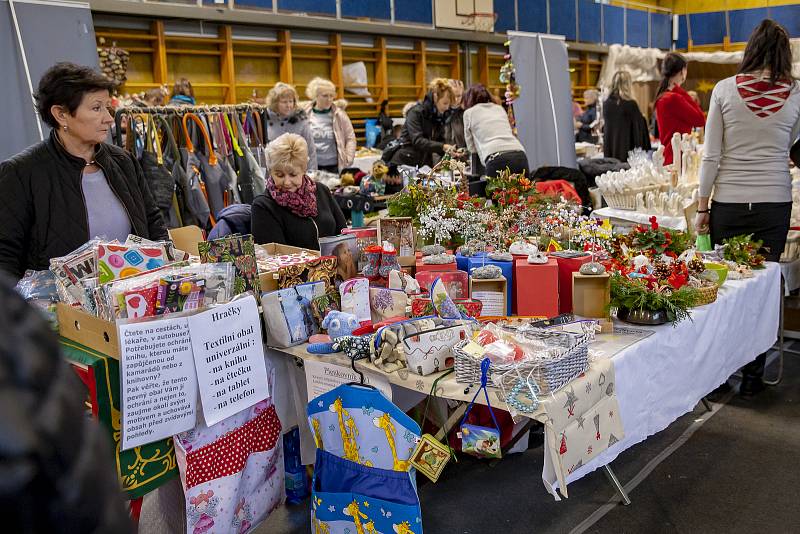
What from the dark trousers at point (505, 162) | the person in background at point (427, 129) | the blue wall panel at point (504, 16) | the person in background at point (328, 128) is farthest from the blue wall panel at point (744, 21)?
the dark trousers at point (505, 162)

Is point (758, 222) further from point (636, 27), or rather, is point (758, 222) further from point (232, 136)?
point (636, 27)

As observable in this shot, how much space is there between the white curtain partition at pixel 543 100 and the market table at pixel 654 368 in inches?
148

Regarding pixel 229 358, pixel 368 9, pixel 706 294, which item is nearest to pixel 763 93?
pixel 706 294

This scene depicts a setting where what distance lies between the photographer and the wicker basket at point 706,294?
2.60m

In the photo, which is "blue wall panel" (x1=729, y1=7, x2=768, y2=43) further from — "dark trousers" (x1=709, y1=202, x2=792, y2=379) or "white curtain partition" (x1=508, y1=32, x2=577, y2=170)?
"dark trousers" (x1=709, y1=202, x2=792, y2=379)

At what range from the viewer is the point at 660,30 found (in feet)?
52.7

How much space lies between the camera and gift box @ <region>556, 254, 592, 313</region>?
2.51 meters

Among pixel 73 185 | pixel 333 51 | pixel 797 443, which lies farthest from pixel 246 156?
pixel 333 51

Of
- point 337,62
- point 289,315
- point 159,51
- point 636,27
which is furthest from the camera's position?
point 636,27

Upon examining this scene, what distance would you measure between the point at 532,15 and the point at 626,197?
29.8 ft

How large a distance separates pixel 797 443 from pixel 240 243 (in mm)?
2348

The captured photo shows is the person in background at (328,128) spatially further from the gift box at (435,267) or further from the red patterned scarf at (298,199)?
the gift box at (435,267)

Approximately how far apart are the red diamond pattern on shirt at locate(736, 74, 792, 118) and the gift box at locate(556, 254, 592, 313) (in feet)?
4.29

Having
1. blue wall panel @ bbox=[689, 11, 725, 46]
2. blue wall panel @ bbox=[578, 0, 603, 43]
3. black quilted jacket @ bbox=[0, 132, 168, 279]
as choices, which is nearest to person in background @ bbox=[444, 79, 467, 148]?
black quilted jacket @ bbox=[0, 132, 168, 279]
